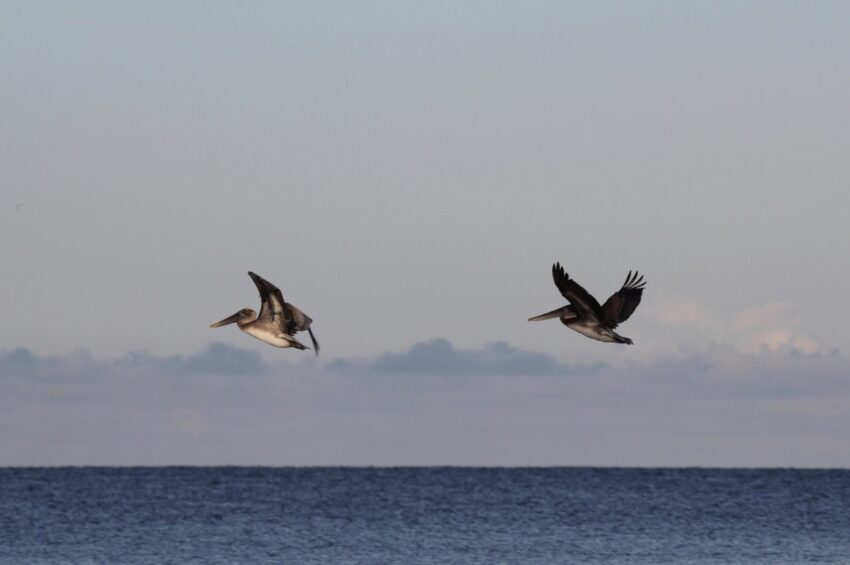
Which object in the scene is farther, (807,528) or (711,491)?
(711,491)

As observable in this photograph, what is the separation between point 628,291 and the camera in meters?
21.3

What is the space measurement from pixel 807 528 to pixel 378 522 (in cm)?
2399

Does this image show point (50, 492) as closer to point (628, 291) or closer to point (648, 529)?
point (648, 529)

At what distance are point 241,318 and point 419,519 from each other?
214 feet

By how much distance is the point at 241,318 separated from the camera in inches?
786

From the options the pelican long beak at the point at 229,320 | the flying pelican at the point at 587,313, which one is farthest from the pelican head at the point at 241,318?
the flying pelican at the point at 587,313

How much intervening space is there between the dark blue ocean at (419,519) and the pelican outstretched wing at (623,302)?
38379mm

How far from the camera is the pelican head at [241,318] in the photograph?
19.8m

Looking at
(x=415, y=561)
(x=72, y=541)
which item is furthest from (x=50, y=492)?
(x=415, y=561)

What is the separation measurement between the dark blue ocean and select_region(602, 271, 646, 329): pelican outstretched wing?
3838cm

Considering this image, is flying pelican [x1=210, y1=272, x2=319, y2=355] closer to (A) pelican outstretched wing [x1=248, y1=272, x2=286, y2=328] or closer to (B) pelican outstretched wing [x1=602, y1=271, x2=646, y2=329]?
(A) pelican outstretched wing [x1=248, y1=272, x2=286, y2=328]

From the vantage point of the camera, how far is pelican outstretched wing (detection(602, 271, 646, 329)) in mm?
20547

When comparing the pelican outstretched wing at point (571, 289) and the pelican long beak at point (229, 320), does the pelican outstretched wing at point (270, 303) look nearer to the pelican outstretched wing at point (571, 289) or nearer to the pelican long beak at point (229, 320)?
the pelican long beak at point (229, 320)

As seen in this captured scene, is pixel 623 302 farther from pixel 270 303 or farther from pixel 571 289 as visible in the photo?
pixel 270 303
